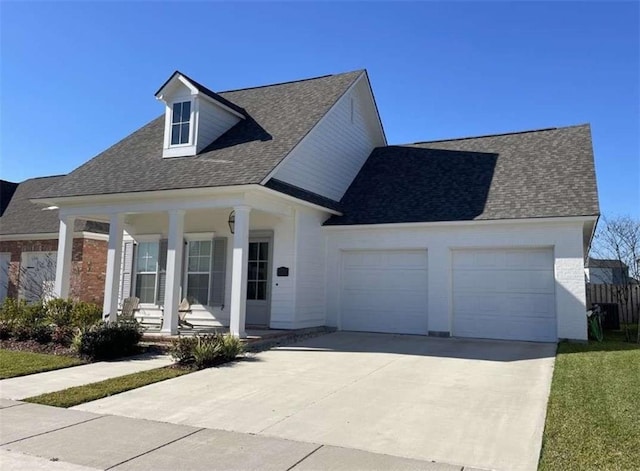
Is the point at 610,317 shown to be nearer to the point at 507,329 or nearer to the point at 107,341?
the point at 507,329

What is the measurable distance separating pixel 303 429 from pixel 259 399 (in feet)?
4.97

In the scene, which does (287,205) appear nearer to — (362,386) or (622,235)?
(362,386)

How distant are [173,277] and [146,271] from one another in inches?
177

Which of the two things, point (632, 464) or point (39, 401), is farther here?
point (39, 401)

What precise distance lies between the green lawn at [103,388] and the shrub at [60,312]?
3.90 m

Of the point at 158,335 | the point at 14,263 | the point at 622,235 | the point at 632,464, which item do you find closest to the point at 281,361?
the point at 158,335

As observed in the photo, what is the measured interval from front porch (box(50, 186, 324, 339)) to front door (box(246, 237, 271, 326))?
0.09ft

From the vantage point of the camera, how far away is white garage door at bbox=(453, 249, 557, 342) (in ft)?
41.1

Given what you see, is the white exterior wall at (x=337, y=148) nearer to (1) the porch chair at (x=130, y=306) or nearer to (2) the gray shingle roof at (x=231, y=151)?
(2) the gray shingle roof at (x=231, y=151)

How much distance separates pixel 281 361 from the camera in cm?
1001

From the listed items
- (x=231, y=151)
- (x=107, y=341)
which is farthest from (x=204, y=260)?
(x=107, y=341)

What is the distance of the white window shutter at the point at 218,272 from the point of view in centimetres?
1470

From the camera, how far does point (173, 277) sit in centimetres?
1220

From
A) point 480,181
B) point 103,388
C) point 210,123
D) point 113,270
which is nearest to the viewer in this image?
point 103,388
